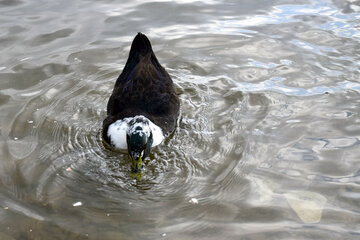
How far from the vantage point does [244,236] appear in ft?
15.4

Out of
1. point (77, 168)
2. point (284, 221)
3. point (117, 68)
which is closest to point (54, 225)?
point (77, 168)

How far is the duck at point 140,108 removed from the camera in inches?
223

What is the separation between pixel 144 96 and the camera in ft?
21.5

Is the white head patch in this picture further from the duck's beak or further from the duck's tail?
the duck's tail

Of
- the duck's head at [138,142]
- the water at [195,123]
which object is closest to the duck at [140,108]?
the duck's head at [138,142]

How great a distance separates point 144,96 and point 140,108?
21 cm

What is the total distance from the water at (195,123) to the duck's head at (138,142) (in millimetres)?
205

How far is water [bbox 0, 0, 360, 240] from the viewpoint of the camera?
4918 mm

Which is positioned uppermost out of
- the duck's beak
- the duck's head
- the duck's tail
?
the duck's tail

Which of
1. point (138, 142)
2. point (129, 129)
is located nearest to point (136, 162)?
point (138, 142)

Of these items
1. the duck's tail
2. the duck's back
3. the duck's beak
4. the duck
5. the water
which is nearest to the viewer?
the water

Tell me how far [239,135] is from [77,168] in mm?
2174

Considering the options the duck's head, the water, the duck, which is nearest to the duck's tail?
the duck

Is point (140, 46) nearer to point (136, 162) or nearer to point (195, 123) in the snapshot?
point (195, 123)
